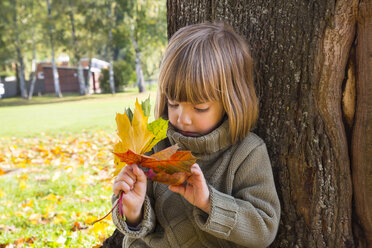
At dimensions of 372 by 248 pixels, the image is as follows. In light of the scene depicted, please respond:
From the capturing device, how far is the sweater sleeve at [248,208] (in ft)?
5.05

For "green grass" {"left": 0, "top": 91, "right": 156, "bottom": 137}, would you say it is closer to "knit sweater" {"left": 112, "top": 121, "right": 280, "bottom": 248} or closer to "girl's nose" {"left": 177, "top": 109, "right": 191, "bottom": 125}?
"girl's nose" {"left": 177, "top": 109, "right": 191, "bottom": 125}

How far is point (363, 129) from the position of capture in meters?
1.67

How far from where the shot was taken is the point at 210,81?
5.19 feet

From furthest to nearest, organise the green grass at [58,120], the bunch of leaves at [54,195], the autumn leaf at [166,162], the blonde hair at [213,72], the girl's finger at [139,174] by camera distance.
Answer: the green grass at [58,120], the bunch of leaves at [54,195], the blonde hair at [213,72], the girl's finger at [139,174], the autumn leaf at [166,162]

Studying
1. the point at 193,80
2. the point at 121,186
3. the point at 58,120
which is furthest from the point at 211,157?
the point at 58,120

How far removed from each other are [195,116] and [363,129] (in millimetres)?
789

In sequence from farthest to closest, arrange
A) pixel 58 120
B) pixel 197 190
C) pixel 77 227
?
pixel 58 120 → pixel 77 227 → pixel 197 190

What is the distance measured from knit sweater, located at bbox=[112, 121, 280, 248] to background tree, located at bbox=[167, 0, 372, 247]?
0.18 meters

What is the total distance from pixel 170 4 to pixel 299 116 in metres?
1.03

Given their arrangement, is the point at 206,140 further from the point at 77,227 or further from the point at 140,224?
the point at 77,227

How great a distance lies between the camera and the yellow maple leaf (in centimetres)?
129

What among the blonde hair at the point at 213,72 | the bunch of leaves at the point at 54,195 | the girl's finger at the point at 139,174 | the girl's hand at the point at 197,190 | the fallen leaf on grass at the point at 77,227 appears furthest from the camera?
the fallen leaf on grass at the point at 77,227

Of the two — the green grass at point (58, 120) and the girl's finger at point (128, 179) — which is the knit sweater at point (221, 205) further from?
the green grass at point (58, 120)

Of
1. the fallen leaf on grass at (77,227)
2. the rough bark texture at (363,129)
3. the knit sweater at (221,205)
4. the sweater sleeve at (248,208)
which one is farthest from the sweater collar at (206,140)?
the fallen leaf on grass at (77,227)
